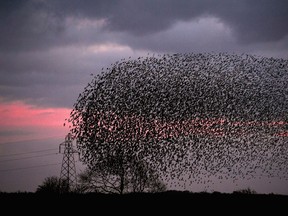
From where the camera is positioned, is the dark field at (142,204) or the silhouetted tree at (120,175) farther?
the silhouetted tree at (120,175)

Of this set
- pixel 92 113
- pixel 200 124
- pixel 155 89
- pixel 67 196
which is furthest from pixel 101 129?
pixel 67 196

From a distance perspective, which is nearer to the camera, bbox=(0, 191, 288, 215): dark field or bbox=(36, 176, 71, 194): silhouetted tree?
bbox=(0, 191, 288, 215): dark field

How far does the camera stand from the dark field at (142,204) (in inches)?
529

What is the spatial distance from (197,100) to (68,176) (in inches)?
761

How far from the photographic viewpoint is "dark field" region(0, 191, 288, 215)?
13444mm

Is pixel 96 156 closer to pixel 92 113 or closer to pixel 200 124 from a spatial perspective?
pixel 92 113

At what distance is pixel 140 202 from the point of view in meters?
14.8

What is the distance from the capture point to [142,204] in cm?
1446

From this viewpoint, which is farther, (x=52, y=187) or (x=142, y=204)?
(x=52, y=187)

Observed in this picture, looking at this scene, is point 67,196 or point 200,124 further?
point 200,124

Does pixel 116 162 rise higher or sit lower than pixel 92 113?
lower

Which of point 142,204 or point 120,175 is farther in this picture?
point 120,175

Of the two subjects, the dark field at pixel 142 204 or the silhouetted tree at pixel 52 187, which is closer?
the dark field at pixel 142 204

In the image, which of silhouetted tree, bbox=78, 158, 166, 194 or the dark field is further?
silhouetted tree, bbox=78, 158, 166, 194
